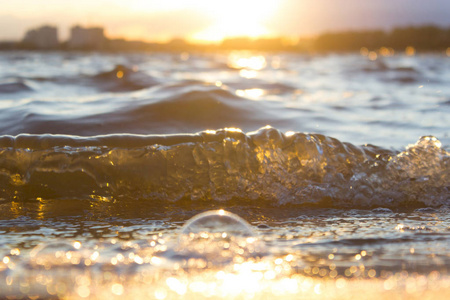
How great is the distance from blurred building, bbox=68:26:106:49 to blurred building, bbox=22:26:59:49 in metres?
1.90

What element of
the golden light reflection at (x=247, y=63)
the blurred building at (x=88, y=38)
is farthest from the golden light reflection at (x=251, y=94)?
the blurred building at (x=88, y=38)

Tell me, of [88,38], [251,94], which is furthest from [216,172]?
[88,38]

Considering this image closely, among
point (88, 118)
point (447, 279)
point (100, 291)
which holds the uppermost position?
point (88, 118)

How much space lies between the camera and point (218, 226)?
1984 mm

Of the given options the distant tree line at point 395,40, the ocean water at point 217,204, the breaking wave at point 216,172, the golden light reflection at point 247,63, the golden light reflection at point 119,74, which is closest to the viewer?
the ocean water at point 217,204

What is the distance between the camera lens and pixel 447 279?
1639mm

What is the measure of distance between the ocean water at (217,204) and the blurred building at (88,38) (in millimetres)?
43852

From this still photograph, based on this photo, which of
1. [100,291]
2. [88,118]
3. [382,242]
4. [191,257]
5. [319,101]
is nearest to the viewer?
[100,291]

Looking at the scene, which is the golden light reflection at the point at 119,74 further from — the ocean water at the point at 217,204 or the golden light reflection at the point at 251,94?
the ocean water at the point at 217,204

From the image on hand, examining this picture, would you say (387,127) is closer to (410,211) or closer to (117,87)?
(410,211)

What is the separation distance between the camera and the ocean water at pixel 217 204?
164 centimetres

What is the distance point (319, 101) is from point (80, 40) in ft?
145

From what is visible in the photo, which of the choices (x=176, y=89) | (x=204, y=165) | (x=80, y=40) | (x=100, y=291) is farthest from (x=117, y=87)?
(x=80, y=40)

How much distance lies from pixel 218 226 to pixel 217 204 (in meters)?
0.88
